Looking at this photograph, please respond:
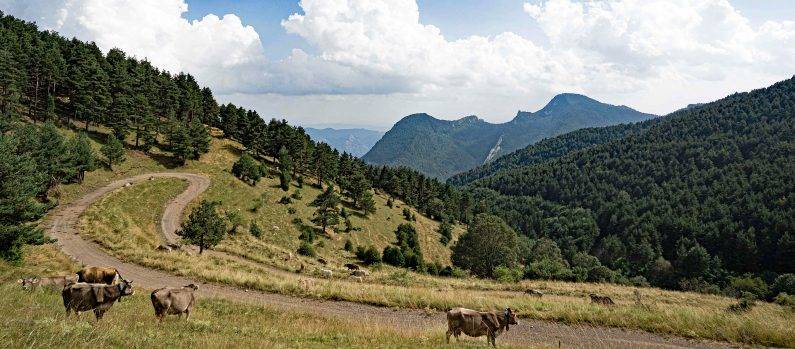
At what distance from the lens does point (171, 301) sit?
1446 centimetres

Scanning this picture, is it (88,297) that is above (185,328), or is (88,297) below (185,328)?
above

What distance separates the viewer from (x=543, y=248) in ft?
421

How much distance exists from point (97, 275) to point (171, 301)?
5970 millimetres

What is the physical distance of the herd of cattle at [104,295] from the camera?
12.8m

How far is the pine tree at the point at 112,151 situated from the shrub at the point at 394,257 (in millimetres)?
47981

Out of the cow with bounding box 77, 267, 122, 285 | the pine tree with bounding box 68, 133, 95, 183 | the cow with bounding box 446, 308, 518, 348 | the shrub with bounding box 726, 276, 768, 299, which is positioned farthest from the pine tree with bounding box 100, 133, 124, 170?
the shrub with bounding box 726, 276, 768, 299

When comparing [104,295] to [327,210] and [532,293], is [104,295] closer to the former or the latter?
[532,293]

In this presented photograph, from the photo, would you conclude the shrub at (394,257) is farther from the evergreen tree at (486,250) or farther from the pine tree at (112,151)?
the pine tree at (112,151)

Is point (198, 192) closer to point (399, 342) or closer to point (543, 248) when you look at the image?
point (399, 342)

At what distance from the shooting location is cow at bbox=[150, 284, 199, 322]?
46.5ft

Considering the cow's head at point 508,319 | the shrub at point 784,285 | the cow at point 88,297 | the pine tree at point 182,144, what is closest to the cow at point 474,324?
the cow's head at point 508,319

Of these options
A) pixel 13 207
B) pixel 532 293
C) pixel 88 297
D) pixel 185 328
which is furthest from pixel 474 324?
pixel 13 207

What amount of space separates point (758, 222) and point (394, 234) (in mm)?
155846

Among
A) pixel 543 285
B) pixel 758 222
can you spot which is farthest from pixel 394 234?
pixel 758 222
